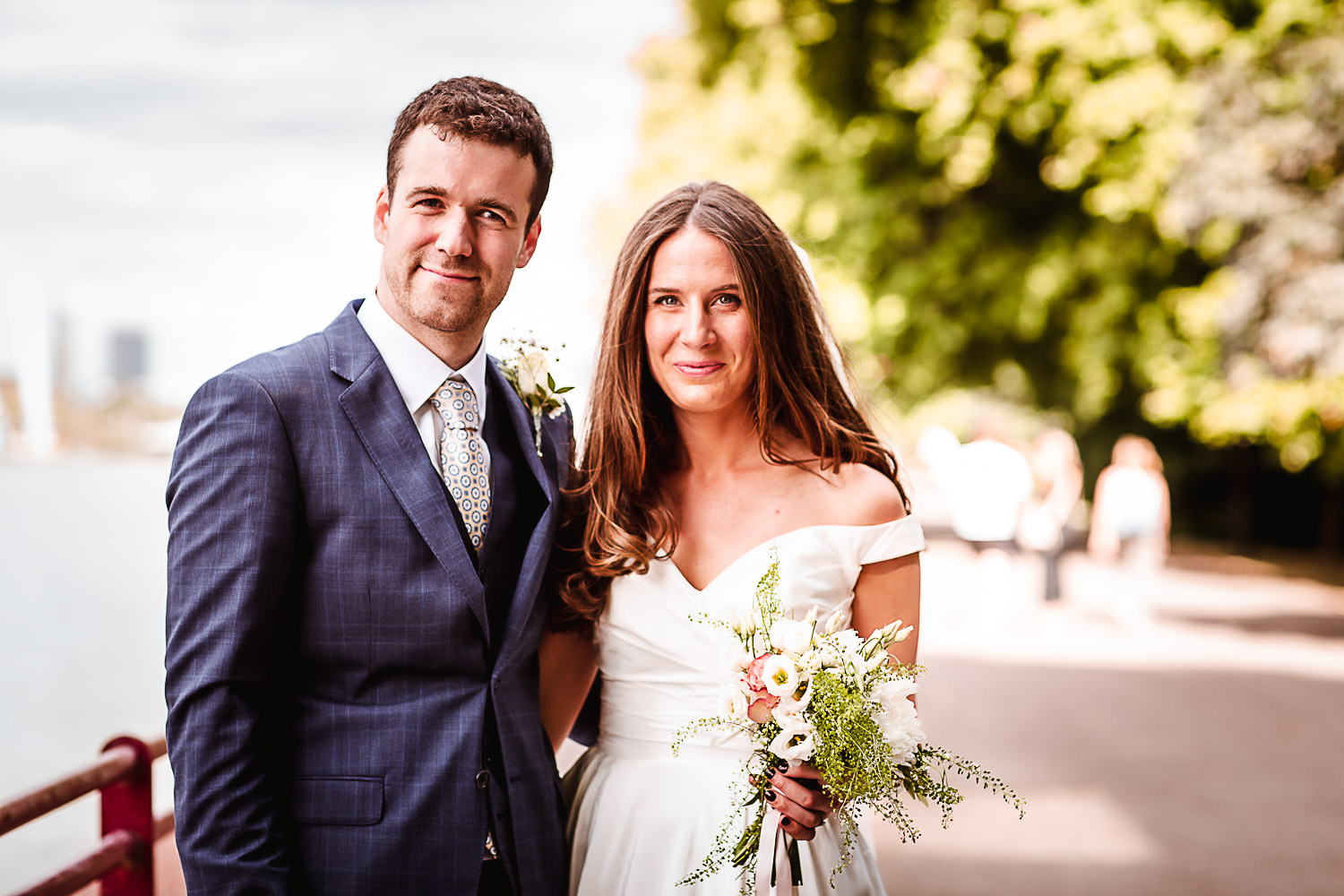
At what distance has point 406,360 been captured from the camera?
8.39 ft

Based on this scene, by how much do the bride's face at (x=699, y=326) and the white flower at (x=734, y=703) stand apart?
74 cm

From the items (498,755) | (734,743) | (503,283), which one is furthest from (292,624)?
(734,743)

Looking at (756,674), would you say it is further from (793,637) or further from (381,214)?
(381,214)

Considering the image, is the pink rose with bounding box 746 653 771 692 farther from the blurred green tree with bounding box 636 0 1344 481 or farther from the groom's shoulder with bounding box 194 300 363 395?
the blurred green tree with bounding box 636 0 1344 481

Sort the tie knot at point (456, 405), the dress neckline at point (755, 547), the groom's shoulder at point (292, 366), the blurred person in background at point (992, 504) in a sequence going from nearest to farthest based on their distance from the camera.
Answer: the groom's shoulder at point (292, 366) < the tie knot at point (456, 405) < the dress neckline at point (755, 547) < the blurred person in background at point (992, 504)

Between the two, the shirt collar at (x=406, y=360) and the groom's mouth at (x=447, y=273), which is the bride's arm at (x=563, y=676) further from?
the groom's mouth at (x=447, y=273)

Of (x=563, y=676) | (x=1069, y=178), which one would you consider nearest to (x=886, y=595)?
(x=563, y=676)

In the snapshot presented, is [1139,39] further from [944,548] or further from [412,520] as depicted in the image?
[944,548]

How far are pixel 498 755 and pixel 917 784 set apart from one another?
36.0 inches

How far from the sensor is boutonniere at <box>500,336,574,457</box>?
2984 mm

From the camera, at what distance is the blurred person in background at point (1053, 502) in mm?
14492

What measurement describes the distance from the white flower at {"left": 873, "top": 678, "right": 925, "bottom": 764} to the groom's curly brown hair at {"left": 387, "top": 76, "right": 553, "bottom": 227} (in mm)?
1353

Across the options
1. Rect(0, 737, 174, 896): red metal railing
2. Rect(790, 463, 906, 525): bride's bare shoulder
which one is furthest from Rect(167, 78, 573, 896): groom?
Rect(0, 737, 174, 896): red metal railing

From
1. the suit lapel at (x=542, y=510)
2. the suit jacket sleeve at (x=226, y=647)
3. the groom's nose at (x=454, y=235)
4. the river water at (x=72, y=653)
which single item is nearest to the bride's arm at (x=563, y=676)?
the suit lapel at (x=542, y=510)
